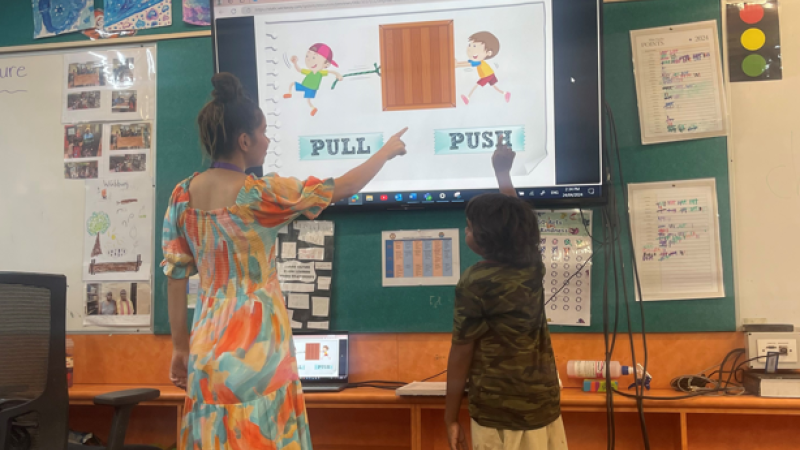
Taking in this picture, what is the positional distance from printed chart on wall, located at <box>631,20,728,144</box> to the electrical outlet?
737mm

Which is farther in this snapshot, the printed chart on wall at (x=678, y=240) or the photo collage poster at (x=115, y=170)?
the photo collage poster at (x=115, y=170)

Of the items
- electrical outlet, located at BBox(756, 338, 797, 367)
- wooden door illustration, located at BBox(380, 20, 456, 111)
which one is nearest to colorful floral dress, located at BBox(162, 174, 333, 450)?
wooden door illustration, located at BBox(380, 20, 456, 111)

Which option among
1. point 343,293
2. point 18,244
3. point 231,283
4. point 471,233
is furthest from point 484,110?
point 18,244

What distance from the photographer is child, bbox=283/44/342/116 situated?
237 cm

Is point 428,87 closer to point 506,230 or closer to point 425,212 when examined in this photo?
point 425,212

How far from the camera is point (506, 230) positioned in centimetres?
162

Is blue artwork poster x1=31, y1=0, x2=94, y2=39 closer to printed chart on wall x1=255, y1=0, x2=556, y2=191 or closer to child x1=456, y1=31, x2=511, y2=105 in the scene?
printed chart on wall x1=255, y1=0, x2=556, y2=191

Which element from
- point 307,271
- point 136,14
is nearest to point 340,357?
point 307,271

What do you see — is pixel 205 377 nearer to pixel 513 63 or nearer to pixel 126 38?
pixel 513 63

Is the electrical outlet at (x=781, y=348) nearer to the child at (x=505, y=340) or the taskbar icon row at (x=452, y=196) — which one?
the taskbar icon row at (x=452, y=196)

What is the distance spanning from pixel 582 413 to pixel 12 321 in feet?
6.07

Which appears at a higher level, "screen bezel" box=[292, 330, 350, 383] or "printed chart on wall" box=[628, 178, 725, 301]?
"printed chart on wall" box=[628, 178, 725, 301]

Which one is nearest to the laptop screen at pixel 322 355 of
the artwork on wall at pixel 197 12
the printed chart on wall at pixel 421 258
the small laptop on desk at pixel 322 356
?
the small laptop on desk at pixel 322 356

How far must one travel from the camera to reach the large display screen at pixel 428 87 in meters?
2.21
